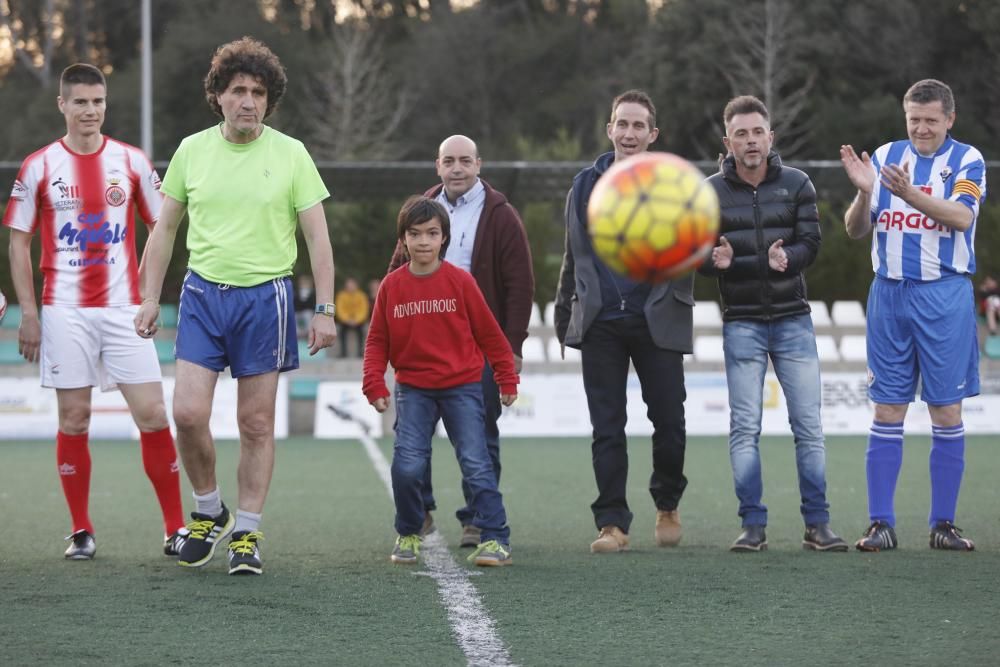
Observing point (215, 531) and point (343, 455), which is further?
point (343, 455)

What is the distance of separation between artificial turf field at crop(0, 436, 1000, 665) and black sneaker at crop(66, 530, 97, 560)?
0.25ft

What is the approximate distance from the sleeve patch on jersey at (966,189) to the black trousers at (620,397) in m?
1.54

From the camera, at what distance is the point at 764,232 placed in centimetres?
712

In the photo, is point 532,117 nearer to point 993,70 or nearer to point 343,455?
point 993,70

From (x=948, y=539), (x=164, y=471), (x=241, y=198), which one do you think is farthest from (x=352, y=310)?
(x=241, y=198)

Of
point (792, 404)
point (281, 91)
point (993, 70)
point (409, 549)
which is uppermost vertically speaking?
point (993, 70)

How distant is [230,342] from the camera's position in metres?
6.32

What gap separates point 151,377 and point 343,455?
6813 millimetres

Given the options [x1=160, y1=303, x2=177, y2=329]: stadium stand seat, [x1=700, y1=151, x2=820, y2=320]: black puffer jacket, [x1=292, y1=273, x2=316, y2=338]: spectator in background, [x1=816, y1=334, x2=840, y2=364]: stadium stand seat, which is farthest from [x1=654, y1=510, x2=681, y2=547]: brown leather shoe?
[x1=160, y1=303, x2=177, y2=329]: stadium stand seat

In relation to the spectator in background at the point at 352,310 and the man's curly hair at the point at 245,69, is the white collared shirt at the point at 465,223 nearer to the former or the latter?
the man's curly hair at the point at 245,69

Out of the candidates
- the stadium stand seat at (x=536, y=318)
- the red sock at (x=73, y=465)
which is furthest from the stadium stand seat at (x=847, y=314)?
the red sock at (x=73, y=465)

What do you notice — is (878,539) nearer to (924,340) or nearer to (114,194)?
(924,340)

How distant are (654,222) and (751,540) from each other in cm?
258

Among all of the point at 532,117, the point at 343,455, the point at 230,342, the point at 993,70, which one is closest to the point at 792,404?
the point at 230,342
